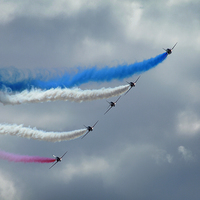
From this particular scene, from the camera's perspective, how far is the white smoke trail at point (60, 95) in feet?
274

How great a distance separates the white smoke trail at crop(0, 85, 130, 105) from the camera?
83394mm

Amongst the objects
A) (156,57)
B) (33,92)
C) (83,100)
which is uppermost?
(156,57)

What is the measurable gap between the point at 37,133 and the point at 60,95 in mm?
9569

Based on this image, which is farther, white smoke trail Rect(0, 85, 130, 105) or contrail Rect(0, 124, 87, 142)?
contrail Rect(0, 124, 87, 142)

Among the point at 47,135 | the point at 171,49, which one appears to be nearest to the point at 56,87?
the point at 47,135

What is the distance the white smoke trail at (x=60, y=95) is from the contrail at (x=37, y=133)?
675 cm

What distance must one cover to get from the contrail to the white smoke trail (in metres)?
6.75

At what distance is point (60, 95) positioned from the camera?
8569 centimetres

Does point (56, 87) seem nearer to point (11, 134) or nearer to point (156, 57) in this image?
point (11, 134)

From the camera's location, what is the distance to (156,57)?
88062 millimetres

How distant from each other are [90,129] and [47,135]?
1008 centimetres

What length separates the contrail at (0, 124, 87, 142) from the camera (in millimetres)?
87312

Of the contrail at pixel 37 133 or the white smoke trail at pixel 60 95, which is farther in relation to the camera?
the contrail at pixel 37 133

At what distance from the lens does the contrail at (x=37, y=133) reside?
8731 cm
